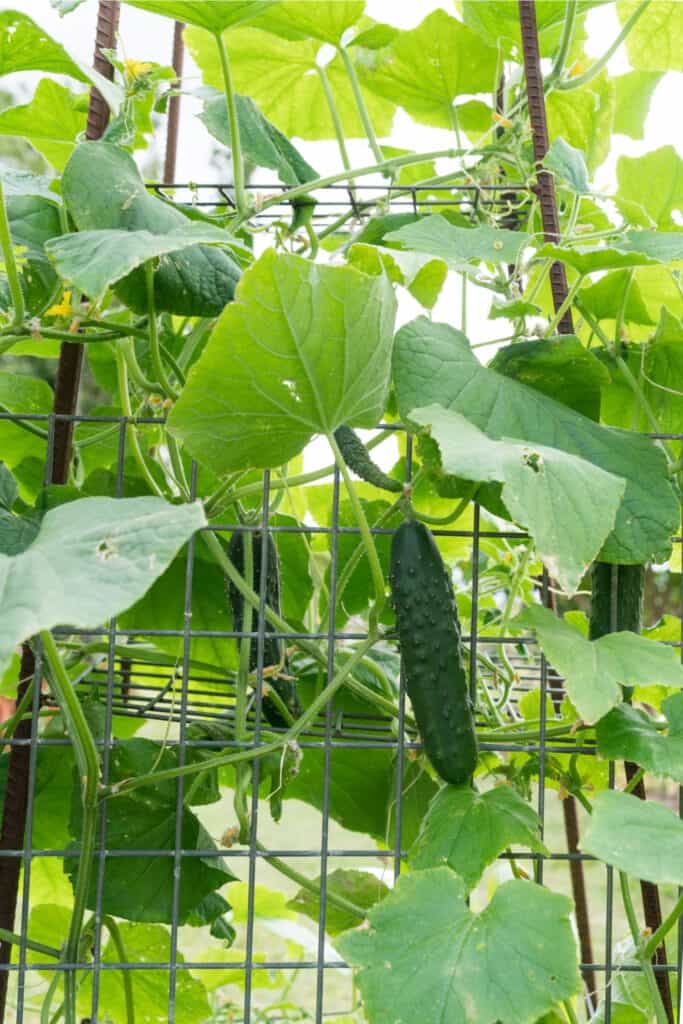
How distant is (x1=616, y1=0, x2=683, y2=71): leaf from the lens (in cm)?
112

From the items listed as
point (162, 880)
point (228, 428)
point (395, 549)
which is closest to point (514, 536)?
point (395, 549)

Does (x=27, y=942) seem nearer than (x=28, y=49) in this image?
Yes

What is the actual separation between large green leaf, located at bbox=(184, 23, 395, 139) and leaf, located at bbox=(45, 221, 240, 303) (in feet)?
1.77

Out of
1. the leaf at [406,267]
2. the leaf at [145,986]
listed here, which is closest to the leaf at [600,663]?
the leaf at [406,267]

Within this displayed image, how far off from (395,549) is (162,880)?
29 cm

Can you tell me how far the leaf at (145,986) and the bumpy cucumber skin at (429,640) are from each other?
1.15 feet

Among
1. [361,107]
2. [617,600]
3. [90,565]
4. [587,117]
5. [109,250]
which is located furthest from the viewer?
[587,117]

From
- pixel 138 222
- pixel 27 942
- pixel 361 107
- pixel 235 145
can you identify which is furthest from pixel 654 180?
pixel 27 942

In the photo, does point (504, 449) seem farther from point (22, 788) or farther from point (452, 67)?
point (452, 67)

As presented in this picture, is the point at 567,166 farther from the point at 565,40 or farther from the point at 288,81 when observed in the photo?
the point at 288,81

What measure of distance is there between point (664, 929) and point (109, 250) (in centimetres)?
51

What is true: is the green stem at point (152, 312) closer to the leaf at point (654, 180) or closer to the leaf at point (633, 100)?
the leaf at point (654, 180)

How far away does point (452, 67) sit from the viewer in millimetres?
1062

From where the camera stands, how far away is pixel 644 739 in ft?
2.15
